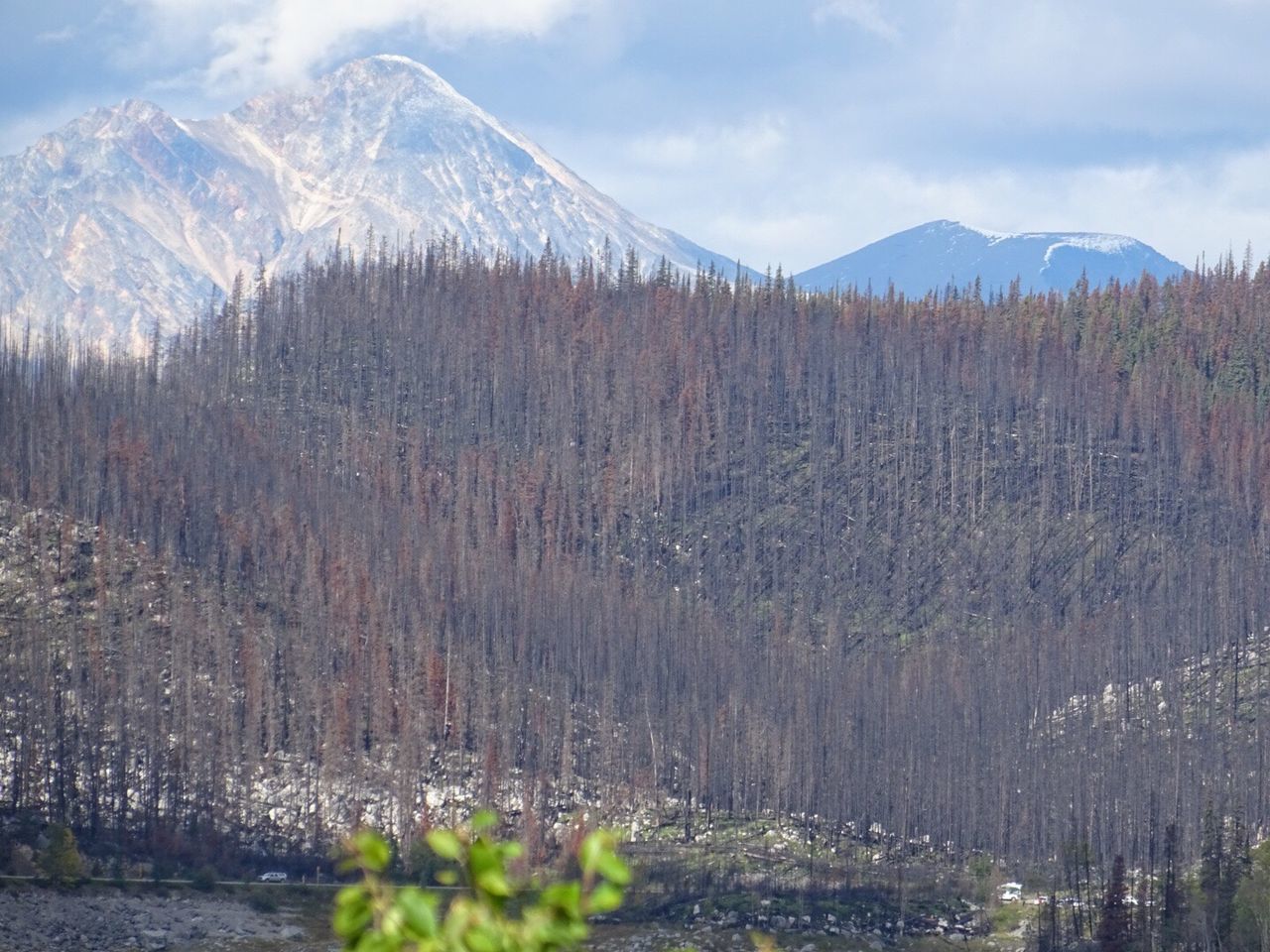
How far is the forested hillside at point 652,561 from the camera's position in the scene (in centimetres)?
11388

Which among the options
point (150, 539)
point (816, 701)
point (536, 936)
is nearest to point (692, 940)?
Result: point (816, 701)

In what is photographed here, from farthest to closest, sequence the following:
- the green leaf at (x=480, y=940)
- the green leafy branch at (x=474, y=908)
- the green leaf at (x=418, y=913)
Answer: the green leaf at (x=480, y=940), the green leafy branch at (x=474, y=908), the green leaf at (x=418, y=913)

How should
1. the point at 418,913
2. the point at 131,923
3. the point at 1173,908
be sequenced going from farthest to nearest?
the point at 131,923, the point at 1173,908, the point at 418,913

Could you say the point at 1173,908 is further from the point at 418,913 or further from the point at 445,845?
the point at 418,913

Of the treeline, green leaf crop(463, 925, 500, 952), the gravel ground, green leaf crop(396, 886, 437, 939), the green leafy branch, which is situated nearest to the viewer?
green leaf crop(396, 886, 437, 939)

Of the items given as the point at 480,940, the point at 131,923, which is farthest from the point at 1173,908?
the point at 480,940

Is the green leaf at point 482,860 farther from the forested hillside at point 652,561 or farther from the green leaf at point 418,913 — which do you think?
the forested hillside at point 652,561

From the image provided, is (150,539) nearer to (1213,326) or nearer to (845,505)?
(845,505)

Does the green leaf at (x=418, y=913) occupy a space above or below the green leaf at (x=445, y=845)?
below

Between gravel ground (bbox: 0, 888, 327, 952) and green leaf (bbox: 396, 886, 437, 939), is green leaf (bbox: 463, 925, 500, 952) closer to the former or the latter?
green leaf (bbox: 396, 886, 437, 939)

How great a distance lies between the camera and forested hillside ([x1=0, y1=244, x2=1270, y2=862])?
113875mm

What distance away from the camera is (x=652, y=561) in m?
152

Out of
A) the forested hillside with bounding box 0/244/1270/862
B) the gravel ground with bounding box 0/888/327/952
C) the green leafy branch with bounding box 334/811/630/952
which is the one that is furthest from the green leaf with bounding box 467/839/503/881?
the forested hillside with bounding box 0/244/1270/862

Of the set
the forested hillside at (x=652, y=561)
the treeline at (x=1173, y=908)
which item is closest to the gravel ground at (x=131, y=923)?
the forested hillside at (x=652, y=561)
